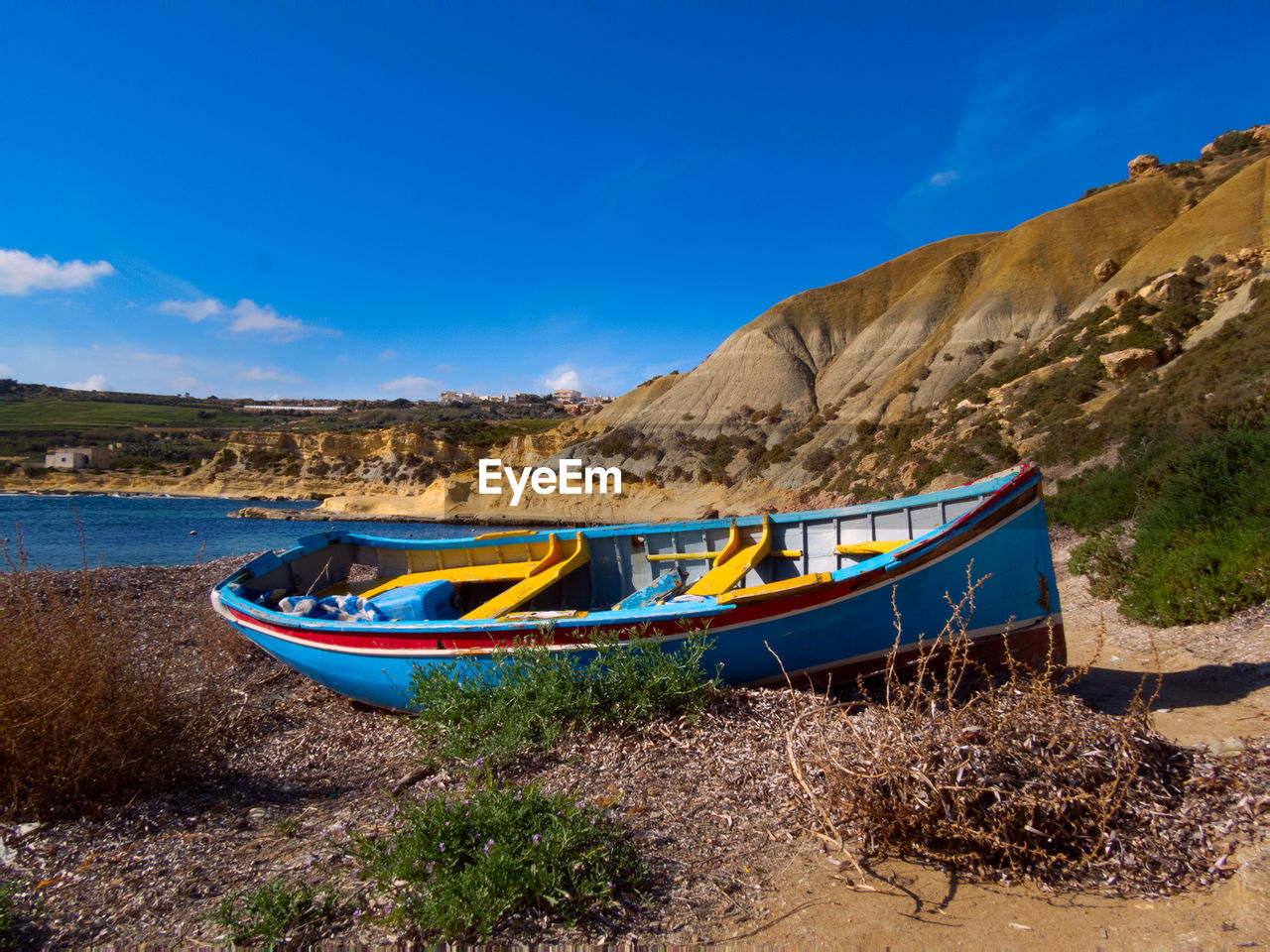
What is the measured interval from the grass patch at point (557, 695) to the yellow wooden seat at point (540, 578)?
1.29 m

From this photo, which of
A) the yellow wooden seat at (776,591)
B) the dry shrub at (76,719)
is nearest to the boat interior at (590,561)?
the yellow wooden seat at (776,591)

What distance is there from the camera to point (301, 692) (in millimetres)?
7949

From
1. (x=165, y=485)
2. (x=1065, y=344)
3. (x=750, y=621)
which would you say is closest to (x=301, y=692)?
(x=750, y=621)

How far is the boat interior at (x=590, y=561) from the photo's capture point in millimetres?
7457

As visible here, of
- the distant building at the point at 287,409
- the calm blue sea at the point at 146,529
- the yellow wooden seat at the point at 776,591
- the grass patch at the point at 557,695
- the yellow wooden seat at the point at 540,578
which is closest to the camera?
the grass patch at the point at 557,695

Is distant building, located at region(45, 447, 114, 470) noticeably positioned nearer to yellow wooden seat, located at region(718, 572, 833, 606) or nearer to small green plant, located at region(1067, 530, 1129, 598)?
yellow wooden seat, located at region(718, 572, 833, 606)

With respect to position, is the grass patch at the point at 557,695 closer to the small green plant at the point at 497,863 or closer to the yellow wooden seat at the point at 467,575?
the small green plant at the point at 497,863

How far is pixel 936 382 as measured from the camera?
38562mm

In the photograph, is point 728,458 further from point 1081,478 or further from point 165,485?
point 165,485

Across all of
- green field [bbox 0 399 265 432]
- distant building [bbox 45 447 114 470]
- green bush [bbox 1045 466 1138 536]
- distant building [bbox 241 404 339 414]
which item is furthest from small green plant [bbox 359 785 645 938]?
distant building [bbox 241 404 339 414]

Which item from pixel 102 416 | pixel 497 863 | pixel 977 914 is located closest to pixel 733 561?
pixel 977 914

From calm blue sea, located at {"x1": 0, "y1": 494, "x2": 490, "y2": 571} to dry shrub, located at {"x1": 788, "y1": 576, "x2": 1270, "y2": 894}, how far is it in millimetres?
16118

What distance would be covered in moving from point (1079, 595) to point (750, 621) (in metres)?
7.03

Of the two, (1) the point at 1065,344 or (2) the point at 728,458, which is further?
(2) the point at 728,458
